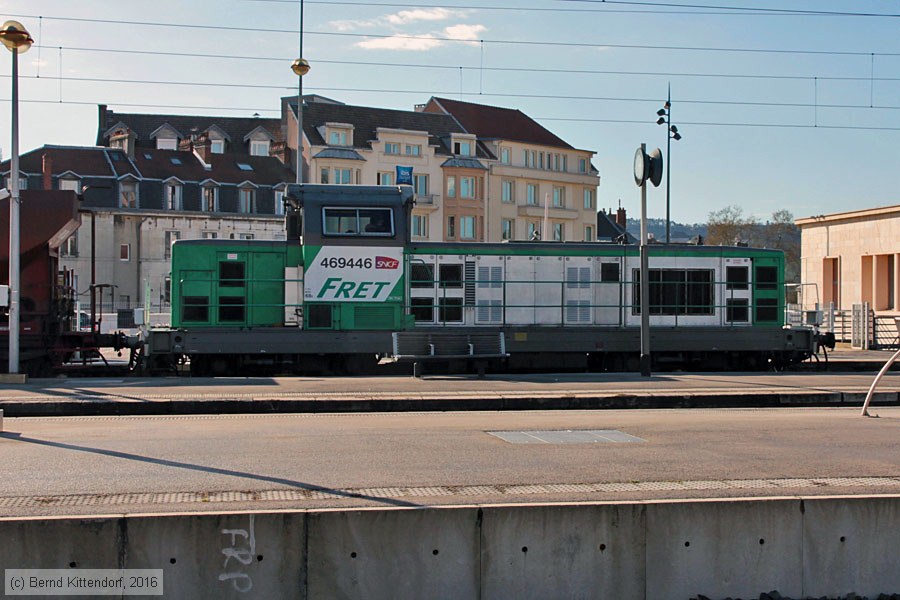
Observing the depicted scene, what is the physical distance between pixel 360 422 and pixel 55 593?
22.6 ft

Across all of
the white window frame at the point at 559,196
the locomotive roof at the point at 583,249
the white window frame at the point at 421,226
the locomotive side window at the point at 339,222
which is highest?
the white window frame at the point at 559,196

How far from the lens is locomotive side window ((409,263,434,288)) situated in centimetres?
2144

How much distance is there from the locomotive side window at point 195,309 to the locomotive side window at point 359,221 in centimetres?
310

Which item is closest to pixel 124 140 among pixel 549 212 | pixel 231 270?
pixel 549 212

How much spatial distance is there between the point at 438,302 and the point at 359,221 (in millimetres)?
2646

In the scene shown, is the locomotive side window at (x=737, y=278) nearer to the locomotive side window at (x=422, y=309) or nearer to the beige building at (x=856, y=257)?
the locomotive side window at (x=422, y=309)

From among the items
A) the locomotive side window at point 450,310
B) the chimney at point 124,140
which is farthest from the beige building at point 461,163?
the locomotive side window at point 450,310

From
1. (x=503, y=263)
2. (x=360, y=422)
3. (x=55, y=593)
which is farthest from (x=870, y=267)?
(x=55, y=593)

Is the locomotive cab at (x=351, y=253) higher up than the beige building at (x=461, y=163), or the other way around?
the beige building at (x=461, y=163)

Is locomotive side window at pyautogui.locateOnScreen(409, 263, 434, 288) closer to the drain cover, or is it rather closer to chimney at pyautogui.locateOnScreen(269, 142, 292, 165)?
the drain cover

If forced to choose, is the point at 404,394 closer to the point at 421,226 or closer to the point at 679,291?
the point at 679,291

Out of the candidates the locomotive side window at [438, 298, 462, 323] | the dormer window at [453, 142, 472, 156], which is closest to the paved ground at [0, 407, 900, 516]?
the locomotive side window at [438, 298, 462, 323]

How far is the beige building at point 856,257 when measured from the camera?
140 ft

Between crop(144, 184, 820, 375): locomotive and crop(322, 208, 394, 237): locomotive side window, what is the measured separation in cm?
3
